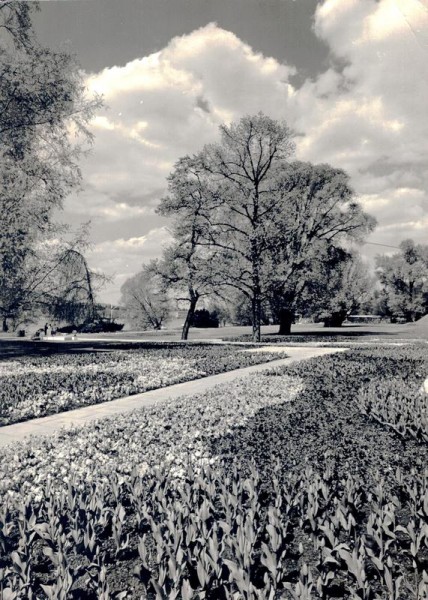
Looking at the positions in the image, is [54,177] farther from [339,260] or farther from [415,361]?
[339,260]

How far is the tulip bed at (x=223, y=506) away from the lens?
2.68 m

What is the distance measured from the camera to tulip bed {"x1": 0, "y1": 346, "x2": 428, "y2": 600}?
268 centimetres

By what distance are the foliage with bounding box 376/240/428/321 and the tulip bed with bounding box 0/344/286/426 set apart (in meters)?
52.6

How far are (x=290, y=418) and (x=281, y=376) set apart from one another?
4.31 m

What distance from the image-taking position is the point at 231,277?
25234mm

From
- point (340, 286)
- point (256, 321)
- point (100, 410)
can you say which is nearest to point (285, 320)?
point (256, 321)

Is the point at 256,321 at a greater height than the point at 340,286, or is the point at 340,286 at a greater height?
the point at 340,286

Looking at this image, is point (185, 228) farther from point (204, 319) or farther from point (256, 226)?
point (204, 319)

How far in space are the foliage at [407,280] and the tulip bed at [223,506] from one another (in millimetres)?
60119

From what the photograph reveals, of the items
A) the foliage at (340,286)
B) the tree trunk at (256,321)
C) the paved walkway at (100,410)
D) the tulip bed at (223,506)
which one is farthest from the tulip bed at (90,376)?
the foliage at (340,286)

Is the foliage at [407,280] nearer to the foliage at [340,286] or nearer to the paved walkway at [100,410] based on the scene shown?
the foliage at [340,286]

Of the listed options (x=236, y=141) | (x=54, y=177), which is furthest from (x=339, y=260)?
(x=54, y=177)

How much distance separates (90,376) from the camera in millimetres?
10375

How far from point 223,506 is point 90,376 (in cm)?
745
